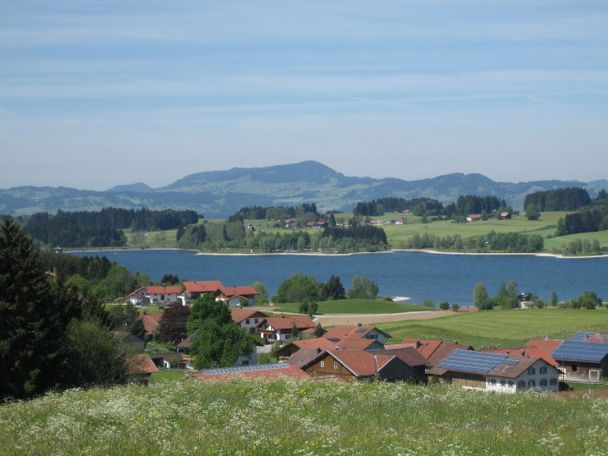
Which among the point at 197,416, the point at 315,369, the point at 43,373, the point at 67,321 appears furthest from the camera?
the point at 315,369

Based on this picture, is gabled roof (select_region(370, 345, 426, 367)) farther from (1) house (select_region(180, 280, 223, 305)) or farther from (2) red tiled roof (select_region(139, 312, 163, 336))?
(1) house (select_region(180, 280, 223, 305))

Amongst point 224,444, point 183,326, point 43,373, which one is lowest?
point 183,326

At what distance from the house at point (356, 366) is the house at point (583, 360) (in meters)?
9.09

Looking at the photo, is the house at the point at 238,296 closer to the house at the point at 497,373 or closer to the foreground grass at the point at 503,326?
the foreground grass at the point at 503,326

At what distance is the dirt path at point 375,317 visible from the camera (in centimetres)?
6175

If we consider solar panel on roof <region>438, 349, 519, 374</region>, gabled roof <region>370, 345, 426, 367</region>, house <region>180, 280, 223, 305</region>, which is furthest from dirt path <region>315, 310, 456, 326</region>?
solar panel on roof <region>438, 349, 519, 374</region>

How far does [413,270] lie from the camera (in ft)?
411

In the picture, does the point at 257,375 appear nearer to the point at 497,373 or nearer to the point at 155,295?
the point at 497,373

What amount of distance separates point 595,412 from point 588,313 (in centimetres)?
4834

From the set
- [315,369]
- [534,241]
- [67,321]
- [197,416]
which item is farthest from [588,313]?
[534,241]

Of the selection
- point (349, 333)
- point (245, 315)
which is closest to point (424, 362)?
point (349, 333)

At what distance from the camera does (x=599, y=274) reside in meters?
110

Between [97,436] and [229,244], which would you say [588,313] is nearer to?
[97,436]

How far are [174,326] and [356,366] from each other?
78.7 feet
